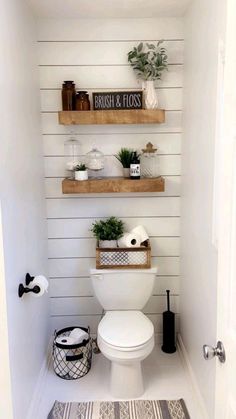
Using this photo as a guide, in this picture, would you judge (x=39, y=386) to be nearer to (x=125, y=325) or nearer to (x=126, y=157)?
(x=125, y=325)

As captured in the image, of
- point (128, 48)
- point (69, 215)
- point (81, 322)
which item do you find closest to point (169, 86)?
point (128, 48)

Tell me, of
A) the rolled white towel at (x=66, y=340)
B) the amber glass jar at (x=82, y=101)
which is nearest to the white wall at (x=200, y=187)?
the amber glass jar at (x=82, y=101)

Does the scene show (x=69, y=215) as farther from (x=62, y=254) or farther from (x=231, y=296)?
(x=231, y=296)

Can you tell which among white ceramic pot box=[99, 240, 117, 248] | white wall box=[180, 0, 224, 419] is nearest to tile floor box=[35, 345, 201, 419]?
white wall box=[180, 0, 224, 419]

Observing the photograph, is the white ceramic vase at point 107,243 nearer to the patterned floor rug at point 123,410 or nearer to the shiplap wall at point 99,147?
the shiplap wall at point 99,147

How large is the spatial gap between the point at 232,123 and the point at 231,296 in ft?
1.56

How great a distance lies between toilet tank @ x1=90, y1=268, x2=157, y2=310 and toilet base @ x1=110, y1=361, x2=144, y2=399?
0.43 m

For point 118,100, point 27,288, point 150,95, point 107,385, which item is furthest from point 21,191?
point 107,385

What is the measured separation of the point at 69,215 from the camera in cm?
271

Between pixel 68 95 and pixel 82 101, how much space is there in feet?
0.33

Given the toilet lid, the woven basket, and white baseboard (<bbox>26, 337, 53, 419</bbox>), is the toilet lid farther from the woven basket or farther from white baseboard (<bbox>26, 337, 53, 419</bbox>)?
white baseboard (<bbox>26, 337, 53, 419</bbox>)

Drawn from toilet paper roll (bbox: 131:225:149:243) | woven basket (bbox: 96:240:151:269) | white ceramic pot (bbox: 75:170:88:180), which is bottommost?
woven basket (bbox: 96:240:151:269)

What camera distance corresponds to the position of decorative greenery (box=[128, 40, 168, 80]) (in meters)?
2.43

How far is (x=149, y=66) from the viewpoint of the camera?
244cm
